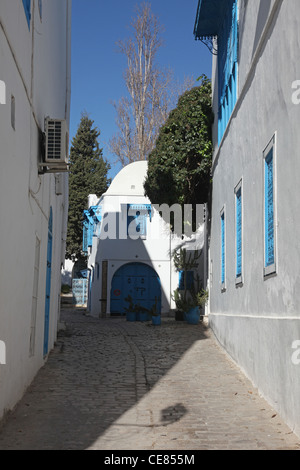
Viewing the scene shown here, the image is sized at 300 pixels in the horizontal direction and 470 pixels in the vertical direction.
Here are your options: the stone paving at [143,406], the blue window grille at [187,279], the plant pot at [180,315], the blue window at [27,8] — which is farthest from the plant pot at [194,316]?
the blue window at [27,8]

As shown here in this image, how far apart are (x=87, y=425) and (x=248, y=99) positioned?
524 centimetres

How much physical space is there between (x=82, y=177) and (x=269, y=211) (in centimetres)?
2982

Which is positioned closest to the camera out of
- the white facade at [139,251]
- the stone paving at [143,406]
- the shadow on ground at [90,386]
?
the stone paving at [143,406]

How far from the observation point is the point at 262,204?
280 inches

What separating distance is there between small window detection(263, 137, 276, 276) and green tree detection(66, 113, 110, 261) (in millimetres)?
26419

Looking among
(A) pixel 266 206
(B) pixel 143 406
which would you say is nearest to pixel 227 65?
(A) pixel 266 206

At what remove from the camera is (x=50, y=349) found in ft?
34.1

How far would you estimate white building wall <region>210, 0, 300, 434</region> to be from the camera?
Result: 5484mm

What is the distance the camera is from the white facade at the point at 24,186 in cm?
521

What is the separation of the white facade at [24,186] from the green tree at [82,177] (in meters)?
23.8

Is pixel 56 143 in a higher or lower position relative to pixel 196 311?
higher

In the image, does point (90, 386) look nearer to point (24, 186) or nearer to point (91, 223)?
point (24, 186)

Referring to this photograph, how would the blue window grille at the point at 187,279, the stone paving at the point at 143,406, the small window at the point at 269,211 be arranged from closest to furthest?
the stone paving at the point at 143,406 → the small window at the point at 269,211 → the blue window grille at the point at 187,279

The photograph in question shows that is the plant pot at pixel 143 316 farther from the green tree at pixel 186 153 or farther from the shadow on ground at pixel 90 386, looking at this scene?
the shadow on ground at pixel 90 386
